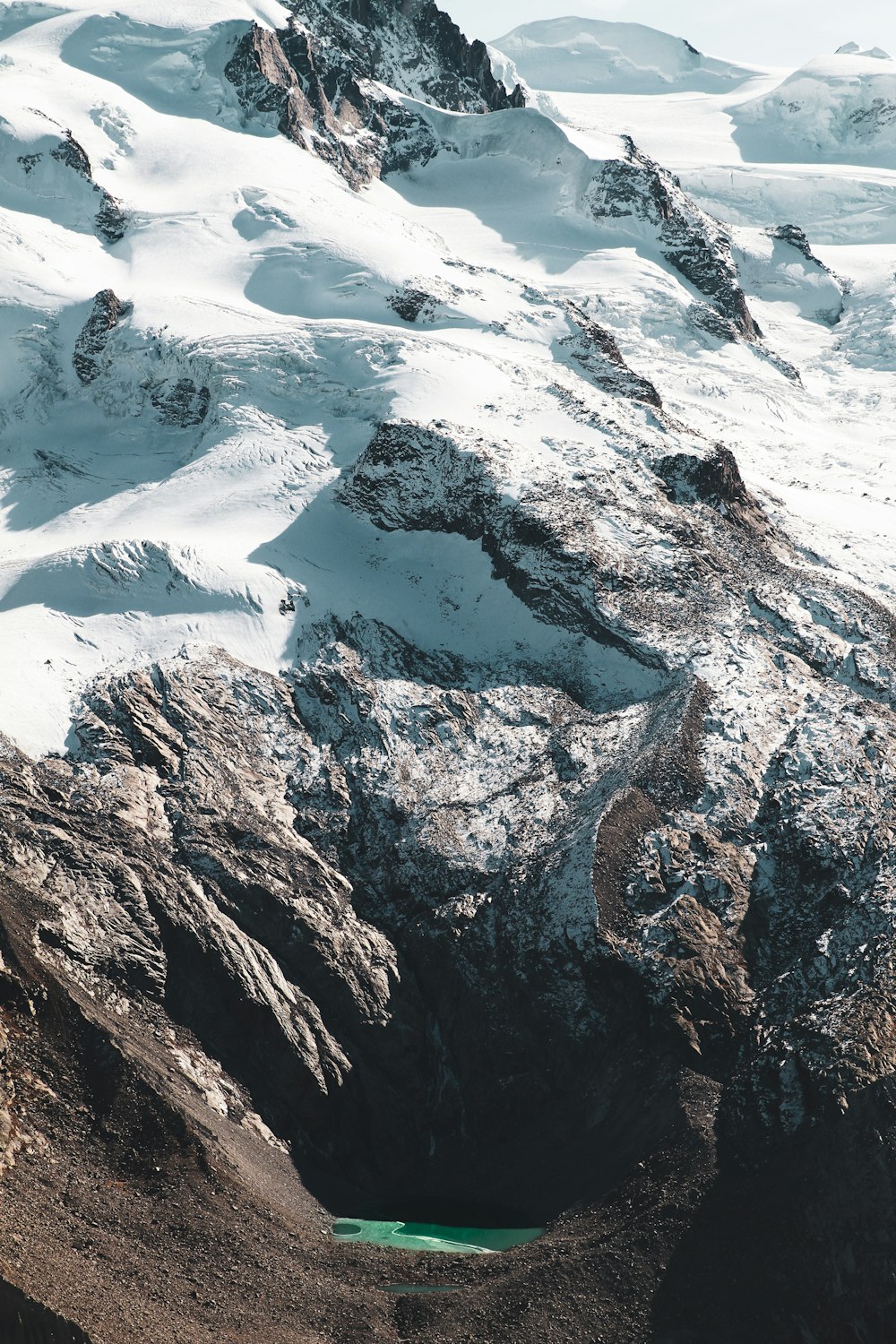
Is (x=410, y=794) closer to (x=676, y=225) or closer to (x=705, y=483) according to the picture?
(x=705, y=483)

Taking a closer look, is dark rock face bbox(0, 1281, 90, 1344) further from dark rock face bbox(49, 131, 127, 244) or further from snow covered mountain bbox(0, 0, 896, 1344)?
dark rock face bbox(49, 131, 127, 244)

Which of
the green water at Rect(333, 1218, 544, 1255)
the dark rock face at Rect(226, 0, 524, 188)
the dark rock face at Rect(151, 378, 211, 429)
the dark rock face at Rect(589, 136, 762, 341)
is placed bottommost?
the green water at Rect(333, 1218, 544, 1255)

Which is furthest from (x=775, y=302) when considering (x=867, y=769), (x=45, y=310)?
(x=867, y=769)

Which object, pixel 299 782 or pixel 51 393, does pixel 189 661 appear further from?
pixel 51 393

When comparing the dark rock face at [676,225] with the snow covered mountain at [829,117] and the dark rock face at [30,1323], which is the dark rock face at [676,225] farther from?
the dark rock face at [30,1323]

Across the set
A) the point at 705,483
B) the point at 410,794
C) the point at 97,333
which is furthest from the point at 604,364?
the point at 410,794

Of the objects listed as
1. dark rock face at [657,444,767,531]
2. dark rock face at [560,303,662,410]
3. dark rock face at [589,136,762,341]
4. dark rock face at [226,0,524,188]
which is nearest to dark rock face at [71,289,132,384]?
dark rock face at [560,303,662,410]

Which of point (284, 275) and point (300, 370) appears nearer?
point (300, 370)
